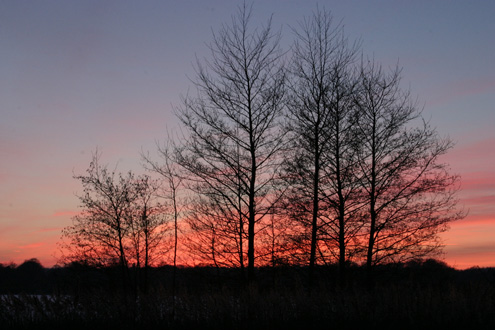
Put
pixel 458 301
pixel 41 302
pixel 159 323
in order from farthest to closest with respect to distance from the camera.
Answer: pixel 41 302 → pixel 159 323 → pixel 458 301

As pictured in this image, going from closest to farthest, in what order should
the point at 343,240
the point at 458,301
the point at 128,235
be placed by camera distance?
the point at 458,301
the point at 343,240
the point at 128,235

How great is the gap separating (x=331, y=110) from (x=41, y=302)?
37.2 feet

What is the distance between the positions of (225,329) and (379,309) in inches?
151

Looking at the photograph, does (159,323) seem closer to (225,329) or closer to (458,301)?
(225,329)

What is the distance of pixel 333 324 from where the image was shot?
1164 cm

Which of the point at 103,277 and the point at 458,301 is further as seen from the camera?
the point at 103,277

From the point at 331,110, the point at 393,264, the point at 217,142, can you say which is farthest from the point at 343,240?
the point at 217,142

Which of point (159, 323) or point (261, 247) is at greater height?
point (261, 247)

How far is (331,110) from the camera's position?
17.1 meters

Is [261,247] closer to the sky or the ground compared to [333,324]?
closer to the sky

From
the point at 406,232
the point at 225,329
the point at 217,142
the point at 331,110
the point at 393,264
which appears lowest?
the point at 225,329

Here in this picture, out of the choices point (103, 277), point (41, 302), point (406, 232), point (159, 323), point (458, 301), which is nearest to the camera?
point (458, 301)

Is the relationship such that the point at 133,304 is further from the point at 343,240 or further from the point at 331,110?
the point at 331,110

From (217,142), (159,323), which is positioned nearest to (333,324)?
(159,323)
